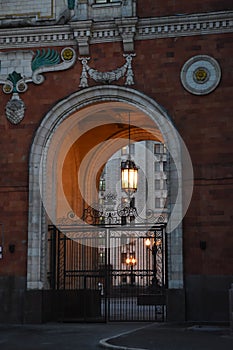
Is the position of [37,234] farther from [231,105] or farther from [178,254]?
[231,105]

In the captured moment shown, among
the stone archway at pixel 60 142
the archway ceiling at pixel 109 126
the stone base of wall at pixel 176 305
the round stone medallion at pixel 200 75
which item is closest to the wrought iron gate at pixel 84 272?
the stone archway at pixel 60 142

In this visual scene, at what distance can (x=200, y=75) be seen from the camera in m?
16.7

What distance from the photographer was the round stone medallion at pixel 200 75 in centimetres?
1667

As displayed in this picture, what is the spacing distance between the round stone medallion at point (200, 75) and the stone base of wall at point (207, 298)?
5245 mm

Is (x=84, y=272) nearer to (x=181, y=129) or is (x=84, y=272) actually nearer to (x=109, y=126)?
(x=181, y=129)

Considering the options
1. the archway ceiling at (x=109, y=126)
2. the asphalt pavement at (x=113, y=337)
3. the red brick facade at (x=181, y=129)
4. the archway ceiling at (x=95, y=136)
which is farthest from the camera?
the archway ceiling at (x=95, y=136)

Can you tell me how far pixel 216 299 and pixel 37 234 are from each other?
5320 mm

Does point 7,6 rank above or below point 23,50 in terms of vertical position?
above

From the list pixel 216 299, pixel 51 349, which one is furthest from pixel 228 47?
Answer: pixel 51 349

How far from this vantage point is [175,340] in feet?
40.3

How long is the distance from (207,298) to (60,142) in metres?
6.42

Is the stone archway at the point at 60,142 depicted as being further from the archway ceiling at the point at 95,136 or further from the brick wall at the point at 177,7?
the brick wall at the point at 177,7

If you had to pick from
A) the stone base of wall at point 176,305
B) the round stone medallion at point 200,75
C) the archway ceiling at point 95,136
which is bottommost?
the stone base of wall at point 176,305

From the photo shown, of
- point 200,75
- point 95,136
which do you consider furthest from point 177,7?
point 95,136
